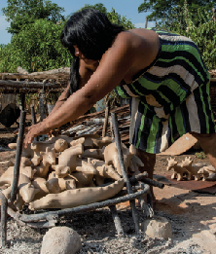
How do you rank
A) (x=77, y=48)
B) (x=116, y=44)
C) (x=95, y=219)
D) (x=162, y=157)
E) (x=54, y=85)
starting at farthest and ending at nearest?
(x=54, y=85), (x=162, y=157), (x=95, y=219), (x=77, y=48), (x=116, y=44)

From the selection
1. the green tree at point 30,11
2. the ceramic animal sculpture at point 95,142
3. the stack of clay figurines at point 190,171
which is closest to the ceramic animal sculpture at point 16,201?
the ceramic animal sculpture at point 95,142

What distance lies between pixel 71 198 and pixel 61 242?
0.25 meters

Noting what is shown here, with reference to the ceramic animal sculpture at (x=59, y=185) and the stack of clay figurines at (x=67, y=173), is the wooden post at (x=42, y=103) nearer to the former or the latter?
the stack of clay figurines at (x=67, y=173)

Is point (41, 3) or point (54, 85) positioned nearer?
point (54, 85)


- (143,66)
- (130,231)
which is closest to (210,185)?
(130,231)

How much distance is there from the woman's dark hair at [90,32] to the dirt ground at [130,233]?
1.19 meters

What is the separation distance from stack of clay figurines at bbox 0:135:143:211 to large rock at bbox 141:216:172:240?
0.98ft

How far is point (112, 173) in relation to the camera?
5.98ft

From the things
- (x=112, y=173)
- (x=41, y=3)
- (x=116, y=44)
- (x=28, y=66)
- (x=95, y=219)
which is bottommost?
(x=95, y=219)

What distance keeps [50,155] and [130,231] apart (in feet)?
2.58

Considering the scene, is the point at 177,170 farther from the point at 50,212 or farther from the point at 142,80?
the point at 50,212

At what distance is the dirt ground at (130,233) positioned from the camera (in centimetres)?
157

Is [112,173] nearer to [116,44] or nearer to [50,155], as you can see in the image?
[50,155]

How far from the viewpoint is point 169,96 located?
204cm
